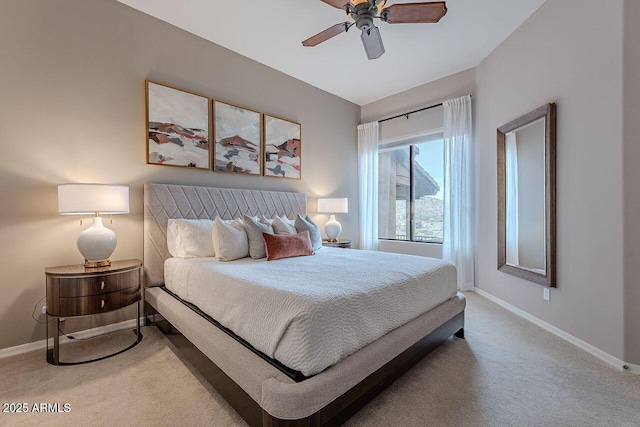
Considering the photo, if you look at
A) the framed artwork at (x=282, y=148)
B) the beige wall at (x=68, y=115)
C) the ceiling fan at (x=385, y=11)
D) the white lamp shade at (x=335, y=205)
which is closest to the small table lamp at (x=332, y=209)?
the white lamp shade at (x=335, y=205)

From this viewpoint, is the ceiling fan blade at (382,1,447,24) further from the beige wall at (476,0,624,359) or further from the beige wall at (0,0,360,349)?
the beige wall at (0,0,360,349)

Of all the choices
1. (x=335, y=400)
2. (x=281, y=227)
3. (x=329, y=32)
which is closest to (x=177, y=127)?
(x=281, y=227)

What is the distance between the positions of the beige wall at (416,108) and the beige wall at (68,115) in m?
2.83

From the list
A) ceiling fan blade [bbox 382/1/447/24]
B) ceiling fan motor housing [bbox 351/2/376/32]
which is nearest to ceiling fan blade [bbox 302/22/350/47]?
ceiling fan motor housing [bbox 351/2/376/32]

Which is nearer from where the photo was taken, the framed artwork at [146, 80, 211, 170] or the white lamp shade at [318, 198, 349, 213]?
the framed artwork at [146, 80, 211, 170]

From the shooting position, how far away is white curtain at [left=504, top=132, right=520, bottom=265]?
10.5 feet

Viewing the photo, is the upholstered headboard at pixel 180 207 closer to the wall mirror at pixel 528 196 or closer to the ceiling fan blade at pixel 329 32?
the ceiling fan blade at pixel 329 32

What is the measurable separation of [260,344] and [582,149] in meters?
2.93

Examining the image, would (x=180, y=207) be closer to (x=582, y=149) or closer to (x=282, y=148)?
(x=282, y=148)

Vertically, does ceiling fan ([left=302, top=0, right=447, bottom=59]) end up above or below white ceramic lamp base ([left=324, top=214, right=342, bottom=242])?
above

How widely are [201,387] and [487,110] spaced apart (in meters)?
4.28

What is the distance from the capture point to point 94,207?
7.14ft

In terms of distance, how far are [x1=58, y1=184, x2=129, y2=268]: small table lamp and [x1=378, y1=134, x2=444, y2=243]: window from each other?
12.8 feet

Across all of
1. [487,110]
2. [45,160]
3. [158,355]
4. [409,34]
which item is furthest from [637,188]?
[45,160]
